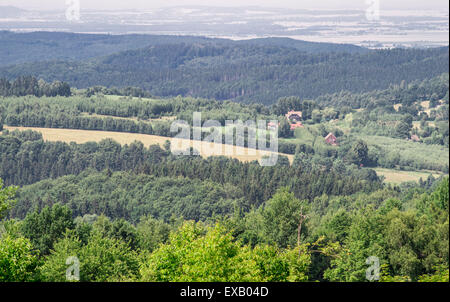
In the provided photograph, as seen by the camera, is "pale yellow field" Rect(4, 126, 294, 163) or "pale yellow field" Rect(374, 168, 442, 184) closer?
"pale yellow field" Rect(374, 168, 442, 184)

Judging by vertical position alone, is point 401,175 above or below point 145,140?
below

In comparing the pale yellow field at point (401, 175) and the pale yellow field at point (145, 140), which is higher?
the pale yellow field at point (145, 140)

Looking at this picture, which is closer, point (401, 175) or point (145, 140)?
point (401, 175)

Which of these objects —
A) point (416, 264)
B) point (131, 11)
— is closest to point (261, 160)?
point (131, 11)

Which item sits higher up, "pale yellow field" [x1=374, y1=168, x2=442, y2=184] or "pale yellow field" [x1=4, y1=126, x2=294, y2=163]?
"pale yellow field" [x1=4, y1=126, x2=294, y2=163]

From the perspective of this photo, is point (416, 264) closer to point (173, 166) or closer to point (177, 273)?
point (177, 273)
